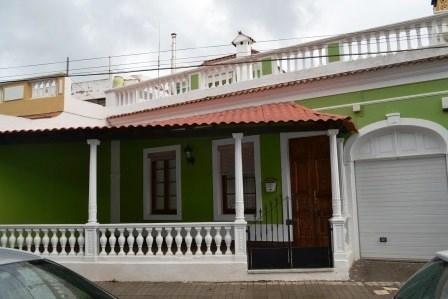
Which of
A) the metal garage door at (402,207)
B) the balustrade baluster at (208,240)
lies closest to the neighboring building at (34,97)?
the balustrade baluster at (208,240)

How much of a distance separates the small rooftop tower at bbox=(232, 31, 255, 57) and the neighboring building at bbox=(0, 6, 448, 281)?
1507 millimetres

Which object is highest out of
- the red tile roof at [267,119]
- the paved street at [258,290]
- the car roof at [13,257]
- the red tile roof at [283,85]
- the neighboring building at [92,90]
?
the neighboring building at [92,90]

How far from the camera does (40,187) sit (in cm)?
1127

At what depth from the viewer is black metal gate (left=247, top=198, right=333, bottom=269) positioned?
8.02 m

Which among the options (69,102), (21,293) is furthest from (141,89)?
(21,293)

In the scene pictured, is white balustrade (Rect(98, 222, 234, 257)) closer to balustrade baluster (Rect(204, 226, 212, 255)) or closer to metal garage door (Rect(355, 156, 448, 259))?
balustrade baluster (Rect(204, 226, 212, 255))

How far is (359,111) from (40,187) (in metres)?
8.21

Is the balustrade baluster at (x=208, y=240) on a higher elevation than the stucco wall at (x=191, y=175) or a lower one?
lower

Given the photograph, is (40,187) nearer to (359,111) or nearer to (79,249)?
(79,249)

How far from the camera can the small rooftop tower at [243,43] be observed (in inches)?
499

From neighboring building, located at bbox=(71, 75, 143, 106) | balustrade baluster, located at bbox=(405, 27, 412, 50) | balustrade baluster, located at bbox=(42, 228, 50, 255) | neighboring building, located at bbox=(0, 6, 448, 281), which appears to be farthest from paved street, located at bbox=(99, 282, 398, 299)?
neighboring building, located at bbox=(71, 75, 143, 106)

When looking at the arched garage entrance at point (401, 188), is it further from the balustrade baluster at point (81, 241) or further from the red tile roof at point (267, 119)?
the balustrade baluster at point (81, 241)

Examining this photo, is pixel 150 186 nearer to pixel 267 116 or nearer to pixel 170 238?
pixel 170 238

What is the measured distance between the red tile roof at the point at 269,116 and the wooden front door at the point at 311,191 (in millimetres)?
844
